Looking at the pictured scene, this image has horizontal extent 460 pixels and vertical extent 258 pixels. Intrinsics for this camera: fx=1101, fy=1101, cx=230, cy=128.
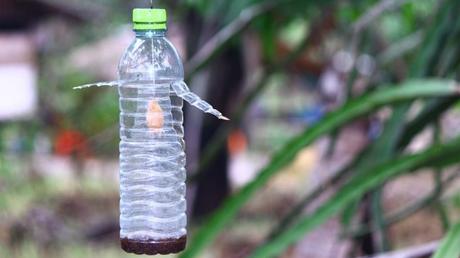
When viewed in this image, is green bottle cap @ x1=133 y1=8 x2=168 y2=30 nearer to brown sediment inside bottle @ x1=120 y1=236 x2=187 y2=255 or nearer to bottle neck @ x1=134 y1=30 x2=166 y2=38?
bottle neck @ x1=134 y1=30 x2=166 y2=38

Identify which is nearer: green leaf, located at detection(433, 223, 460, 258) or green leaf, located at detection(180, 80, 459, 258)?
green leaf, located at detection(433, 223, 460, 258)

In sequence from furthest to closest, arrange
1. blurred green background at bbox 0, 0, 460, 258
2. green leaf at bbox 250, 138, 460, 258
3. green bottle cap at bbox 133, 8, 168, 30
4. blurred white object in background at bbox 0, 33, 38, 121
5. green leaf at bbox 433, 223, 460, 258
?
blurred white object in background at bbox 0, 33, 38, 121 → blurred green background at bbox 0, 0, 460, 258 → green leaf at bbox 250, 138, 460, 258 → green leaf at bbox 433, 223, 460, 258 → green bottle cap at bbox 133, 8, 168, 30

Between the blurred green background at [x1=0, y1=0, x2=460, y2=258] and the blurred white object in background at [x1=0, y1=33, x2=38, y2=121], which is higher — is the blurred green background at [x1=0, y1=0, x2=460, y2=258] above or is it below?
below

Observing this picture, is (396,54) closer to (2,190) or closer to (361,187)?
(361,187)

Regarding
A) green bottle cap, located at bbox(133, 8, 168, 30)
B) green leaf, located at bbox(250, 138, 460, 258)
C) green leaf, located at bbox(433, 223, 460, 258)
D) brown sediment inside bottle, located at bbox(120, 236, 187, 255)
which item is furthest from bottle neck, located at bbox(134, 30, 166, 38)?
green leaf, located at bbox(250, 138, 460, 258)

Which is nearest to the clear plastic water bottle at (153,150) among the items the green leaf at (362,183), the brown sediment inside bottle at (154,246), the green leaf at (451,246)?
the brown sediment inside bottle at (154,246)

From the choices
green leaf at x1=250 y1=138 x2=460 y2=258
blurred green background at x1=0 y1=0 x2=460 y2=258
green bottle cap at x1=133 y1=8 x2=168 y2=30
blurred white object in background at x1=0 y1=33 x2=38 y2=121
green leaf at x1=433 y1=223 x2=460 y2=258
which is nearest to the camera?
green bottle cap at x1=133 y1=8 x2=168 y2=30

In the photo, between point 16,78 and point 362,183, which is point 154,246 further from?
point 16,78
